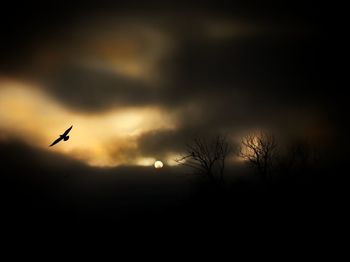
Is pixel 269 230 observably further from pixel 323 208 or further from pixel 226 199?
pixel 226 199

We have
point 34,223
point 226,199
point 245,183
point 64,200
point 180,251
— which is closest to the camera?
point 180,251

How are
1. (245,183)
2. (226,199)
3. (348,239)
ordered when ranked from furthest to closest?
(245,183) < (226,199) < (348,239)

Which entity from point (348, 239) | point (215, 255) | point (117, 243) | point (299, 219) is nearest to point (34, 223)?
point (117, 243)

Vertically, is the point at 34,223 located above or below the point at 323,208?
below

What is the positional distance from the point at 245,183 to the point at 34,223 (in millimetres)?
48097

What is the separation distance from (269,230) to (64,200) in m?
101

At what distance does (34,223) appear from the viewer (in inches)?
2357

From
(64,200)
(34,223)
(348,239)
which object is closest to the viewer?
(348,239)

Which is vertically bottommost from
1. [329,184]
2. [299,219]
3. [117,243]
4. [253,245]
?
[117,243]

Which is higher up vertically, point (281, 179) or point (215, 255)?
point (281, 179)

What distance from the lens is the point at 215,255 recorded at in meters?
23.5

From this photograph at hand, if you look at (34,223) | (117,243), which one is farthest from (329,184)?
(34,223)

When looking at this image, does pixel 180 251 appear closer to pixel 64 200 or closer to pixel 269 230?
pixel 269 230

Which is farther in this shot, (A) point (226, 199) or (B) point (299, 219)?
(A) point (226, 199)
